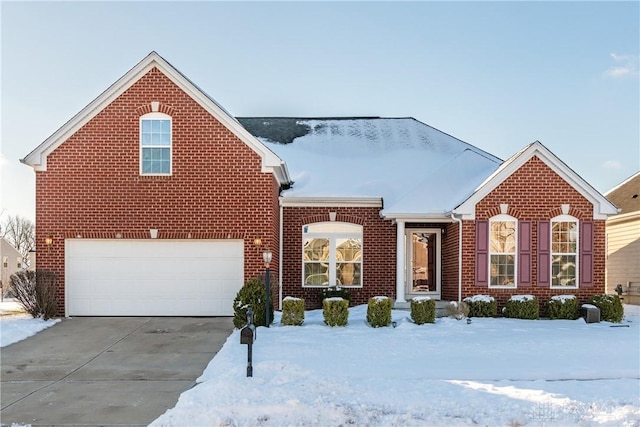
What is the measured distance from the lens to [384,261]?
1814cm

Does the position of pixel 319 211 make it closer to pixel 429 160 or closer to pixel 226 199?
pixel 226 199

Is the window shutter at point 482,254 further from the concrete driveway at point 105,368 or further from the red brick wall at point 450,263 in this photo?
the concrete driveway at point 105,368

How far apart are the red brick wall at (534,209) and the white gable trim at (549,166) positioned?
12 centimetres

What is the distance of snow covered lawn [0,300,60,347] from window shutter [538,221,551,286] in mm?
12905

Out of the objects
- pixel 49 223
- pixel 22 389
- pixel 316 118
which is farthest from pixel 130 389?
pixel 316 118

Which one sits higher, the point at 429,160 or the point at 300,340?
the point at 429,160

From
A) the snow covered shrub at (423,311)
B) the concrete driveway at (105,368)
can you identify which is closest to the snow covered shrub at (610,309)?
the snow covered shrub at (423,311)

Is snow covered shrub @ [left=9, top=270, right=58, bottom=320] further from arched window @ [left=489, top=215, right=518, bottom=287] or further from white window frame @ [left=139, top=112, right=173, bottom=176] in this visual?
arched window @ [left=489, top=215, right=518, bottom=287]

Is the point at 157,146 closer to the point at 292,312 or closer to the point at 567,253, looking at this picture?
the point at 292,312

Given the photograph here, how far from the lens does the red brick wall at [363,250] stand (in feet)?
59.2

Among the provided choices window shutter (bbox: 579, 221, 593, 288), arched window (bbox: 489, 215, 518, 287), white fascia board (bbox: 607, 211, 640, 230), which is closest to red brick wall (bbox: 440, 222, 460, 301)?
arched window (bbox: 489, 215, 518, 287)

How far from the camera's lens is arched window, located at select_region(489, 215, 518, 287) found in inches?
643

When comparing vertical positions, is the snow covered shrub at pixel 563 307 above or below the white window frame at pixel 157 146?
below

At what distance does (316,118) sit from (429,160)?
18.3 ft
